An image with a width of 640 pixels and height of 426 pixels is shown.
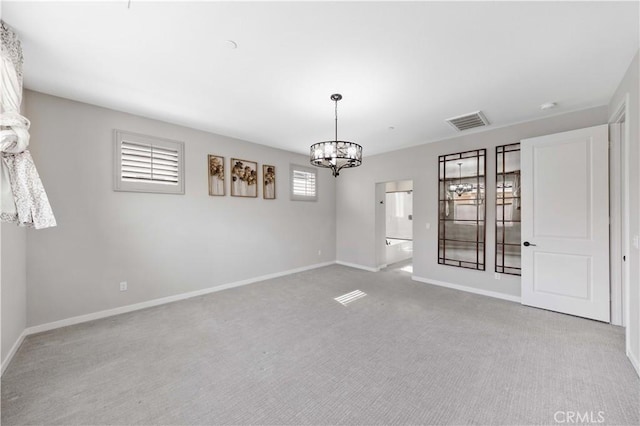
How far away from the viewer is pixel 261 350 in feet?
8.05

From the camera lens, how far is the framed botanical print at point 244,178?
14.9 ft

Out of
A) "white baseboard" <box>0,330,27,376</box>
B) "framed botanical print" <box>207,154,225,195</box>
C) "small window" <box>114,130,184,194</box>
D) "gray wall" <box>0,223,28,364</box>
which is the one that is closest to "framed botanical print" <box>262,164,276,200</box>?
"framed botanical print" <box>207,154,225,195</box>

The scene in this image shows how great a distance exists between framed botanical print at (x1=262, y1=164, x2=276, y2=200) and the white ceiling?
62.3 inches

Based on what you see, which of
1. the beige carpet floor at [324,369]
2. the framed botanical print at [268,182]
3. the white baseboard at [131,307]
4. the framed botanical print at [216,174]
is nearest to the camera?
the beige carpet floor at [324,369]

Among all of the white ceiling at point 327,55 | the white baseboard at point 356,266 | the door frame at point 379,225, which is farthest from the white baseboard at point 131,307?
the white ceiling at point 327,55

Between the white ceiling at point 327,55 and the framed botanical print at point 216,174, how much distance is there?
0.87 meters

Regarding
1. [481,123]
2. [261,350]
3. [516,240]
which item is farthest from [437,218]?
[261,350]

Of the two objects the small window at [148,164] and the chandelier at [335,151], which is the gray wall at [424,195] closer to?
the chandelier at [335,151]

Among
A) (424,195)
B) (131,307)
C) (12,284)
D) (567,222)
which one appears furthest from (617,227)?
(12,284)

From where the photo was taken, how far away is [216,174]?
14.1ft

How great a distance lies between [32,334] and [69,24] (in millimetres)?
3171

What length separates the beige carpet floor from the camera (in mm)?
1690

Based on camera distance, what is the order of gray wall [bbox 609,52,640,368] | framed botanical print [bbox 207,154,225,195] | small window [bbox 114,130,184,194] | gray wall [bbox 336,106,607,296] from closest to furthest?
gray wall [bbox 609,52,640,368] < small window [bbox 114,130,184,194] < gray wall [bbox 336,106,607,296] < framed botanical print [bbox 207,154,225,195]

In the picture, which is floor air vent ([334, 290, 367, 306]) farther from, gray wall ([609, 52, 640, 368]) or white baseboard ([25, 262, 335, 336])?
gray wall ([609, 52, 640, 368])
